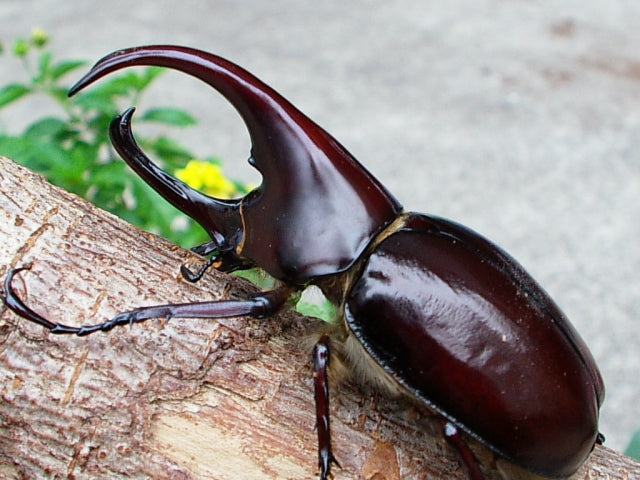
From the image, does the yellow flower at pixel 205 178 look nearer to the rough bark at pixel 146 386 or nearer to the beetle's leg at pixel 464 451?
the rough bark at pixel 146 386

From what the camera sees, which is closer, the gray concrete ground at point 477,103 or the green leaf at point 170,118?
the green leaf at point 170,118

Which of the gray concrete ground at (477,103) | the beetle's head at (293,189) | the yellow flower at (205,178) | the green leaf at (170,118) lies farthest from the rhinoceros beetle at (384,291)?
the gray concrete ground at (477,103)

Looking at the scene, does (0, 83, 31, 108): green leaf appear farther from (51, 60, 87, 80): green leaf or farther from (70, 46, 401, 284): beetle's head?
(70, 46, 401, 284): beetle's head

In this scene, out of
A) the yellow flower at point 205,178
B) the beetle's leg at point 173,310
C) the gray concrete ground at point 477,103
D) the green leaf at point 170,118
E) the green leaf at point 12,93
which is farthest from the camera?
the gray concrete ground at point 477,103

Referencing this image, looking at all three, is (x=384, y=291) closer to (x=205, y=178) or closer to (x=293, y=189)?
(x=293, y=189)

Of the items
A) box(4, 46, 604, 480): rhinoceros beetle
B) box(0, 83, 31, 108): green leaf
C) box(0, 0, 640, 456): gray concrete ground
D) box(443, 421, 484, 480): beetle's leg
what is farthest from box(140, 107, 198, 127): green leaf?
box(0, 0, 640, 456): gray concrete ground

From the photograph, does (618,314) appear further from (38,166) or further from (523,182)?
(38,166)

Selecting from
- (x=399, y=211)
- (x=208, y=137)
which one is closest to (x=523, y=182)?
(x=208, y=137)

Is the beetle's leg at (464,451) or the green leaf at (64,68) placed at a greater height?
the beetle's leg at (464,451)
